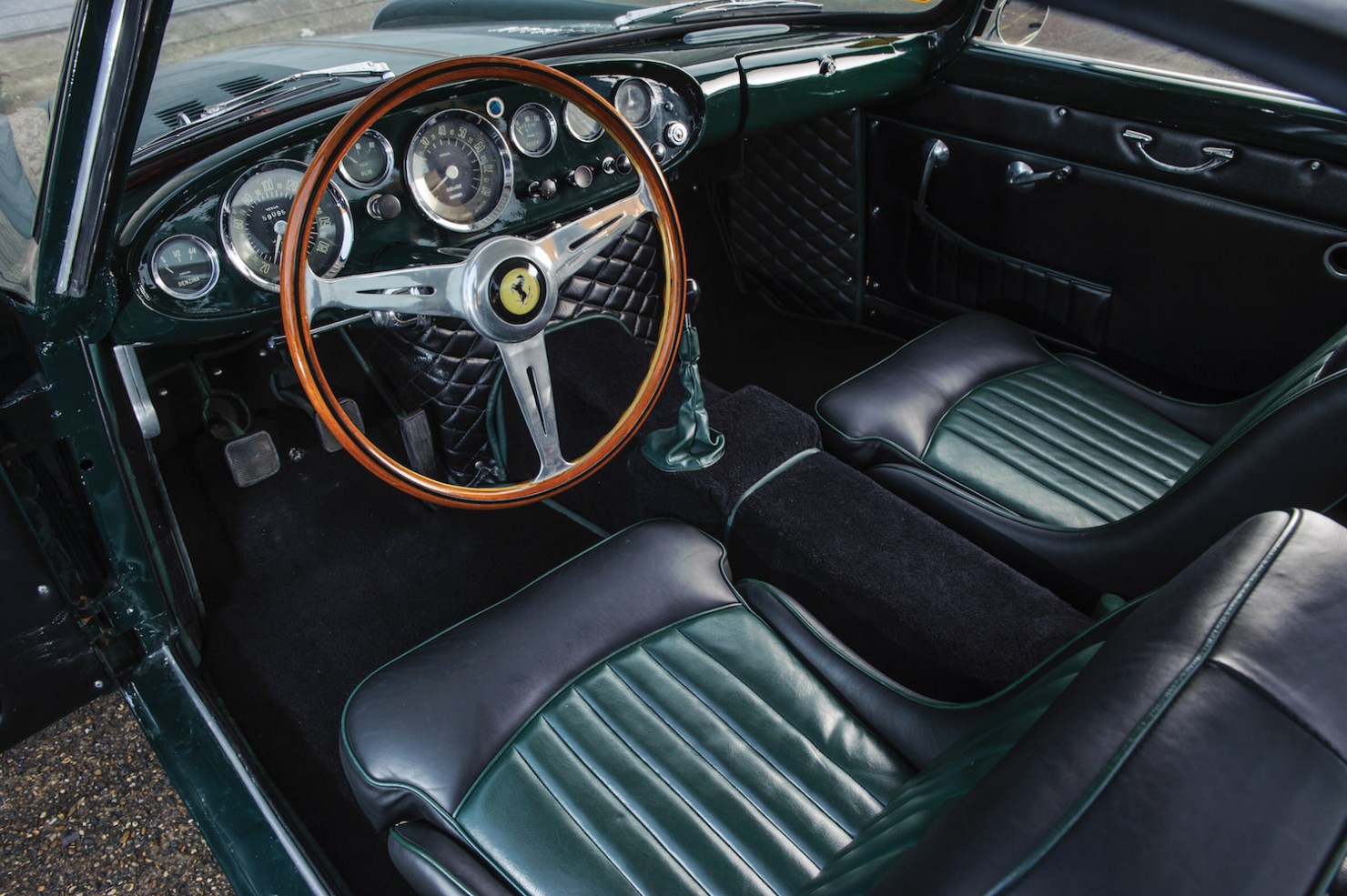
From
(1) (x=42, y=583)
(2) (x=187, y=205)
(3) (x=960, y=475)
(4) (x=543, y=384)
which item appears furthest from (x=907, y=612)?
(1) (x=42, y=583)

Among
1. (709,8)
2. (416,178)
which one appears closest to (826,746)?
(416,178)

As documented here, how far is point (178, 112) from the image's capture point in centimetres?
155

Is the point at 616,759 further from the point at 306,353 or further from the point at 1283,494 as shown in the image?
the point at 1283,494

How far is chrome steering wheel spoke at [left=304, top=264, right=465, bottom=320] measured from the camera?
128 cm

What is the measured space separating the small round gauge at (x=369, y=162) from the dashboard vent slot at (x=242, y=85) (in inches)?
10.2

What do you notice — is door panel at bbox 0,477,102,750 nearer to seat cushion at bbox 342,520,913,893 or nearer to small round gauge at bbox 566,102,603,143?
seat cushion at bbox 342,520,913,893

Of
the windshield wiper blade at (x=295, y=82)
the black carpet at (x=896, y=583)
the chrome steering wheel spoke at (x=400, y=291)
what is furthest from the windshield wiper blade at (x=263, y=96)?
the black carpet at (x=896, y=583)

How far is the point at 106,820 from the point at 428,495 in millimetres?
980

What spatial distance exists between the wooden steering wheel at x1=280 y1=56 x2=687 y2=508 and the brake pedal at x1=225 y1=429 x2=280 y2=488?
2.70 ft

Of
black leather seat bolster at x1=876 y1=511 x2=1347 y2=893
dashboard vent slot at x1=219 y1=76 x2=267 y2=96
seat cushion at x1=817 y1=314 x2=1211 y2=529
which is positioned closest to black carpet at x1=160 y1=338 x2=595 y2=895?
dashboard vent slot at x1=219 y1=76 x2=267 y2=96

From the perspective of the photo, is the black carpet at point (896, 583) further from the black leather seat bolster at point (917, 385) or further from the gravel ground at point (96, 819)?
the gravel ground at point (96, 819)

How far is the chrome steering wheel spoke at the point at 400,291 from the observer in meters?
1.28

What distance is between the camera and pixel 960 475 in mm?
1723

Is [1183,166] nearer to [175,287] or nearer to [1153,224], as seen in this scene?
[1153,224]
